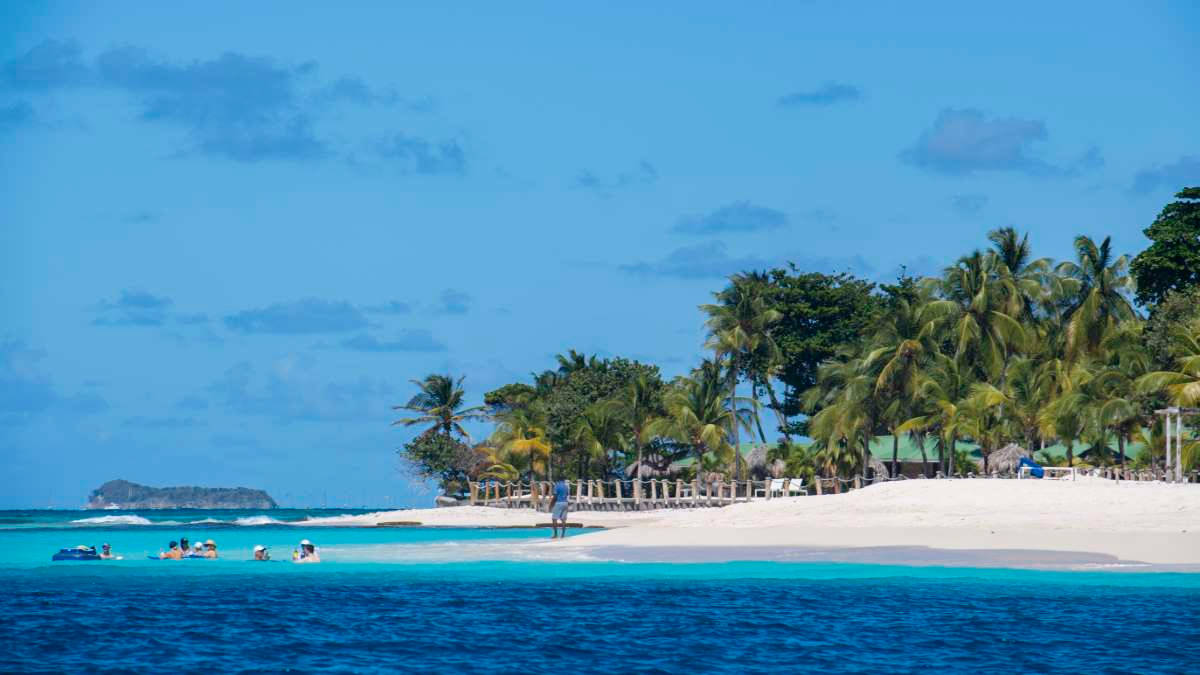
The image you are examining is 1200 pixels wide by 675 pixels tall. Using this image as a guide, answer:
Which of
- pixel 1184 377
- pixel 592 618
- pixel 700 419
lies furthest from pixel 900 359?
pixel 592 618

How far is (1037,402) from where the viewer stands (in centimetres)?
5653

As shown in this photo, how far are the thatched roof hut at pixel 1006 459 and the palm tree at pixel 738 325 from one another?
18435 mm

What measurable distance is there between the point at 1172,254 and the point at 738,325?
73.2 ft

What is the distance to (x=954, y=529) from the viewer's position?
108 feet

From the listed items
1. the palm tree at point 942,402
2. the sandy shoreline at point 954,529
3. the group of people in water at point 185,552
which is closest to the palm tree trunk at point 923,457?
the palm tree at point 942,402

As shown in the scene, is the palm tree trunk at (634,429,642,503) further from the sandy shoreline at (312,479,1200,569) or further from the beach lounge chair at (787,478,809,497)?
the sandy shoreline at (312,479,1200,569)

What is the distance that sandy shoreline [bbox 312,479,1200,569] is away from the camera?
2888 centimetres

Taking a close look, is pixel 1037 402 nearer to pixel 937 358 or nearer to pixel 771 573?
pixel 937 358

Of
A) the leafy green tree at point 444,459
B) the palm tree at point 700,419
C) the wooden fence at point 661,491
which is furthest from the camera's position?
the leafy green tree at point 444,459

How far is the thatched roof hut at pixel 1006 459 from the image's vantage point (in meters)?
52.0

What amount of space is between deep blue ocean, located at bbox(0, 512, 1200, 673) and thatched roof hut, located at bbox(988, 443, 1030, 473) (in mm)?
25096

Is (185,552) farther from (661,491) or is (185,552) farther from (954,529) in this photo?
(661,491)

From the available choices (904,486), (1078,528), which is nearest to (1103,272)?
(904,486)

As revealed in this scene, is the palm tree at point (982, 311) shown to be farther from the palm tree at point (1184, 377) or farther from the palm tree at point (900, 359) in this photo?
the palm tree at point (1184, 377)
